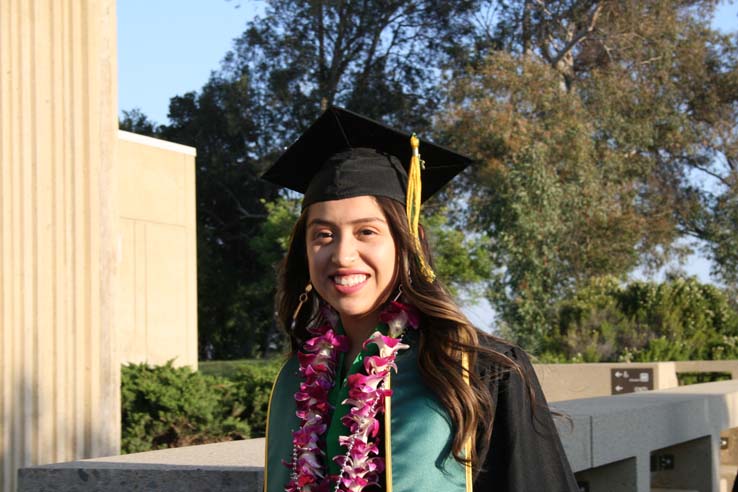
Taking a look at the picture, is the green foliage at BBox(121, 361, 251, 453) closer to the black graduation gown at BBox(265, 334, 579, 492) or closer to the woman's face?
the woman's face

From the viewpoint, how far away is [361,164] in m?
2.45

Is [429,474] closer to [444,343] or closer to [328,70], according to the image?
[444,343]

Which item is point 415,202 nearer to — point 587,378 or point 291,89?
point 587,378

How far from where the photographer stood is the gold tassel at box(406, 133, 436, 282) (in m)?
2.32

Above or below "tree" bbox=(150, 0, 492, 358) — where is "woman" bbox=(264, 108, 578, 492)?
below

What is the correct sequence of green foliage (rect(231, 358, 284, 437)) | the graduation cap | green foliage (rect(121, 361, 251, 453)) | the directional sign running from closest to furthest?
1. the graduation cap
2. green foliage (rect(121, 361, 251, 453))
3. green foliage (rect(231, 358, 284, 437))
4. the directional sign

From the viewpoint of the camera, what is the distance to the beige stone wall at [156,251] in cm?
1281

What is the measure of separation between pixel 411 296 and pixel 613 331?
1249 cm

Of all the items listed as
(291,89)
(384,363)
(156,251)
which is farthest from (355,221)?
(291,89)

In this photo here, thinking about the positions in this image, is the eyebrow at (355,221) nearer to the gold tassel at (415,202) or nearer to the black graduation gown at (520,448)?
the gold tassel at (415,202)

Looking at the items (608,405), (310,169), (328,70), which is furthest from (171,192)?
(328,70)

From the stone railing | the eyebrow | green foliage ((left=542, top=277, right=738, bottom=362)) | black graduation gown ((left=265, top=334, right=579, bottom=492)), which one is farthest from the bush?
green foliage ((left=542, top=277, right=738, bottom=362))

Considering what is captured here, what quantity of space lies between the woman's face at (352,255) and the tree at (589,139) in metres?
18.8

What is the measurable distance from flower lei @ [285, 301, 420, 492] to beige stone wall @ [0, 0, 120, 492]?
3.29m
